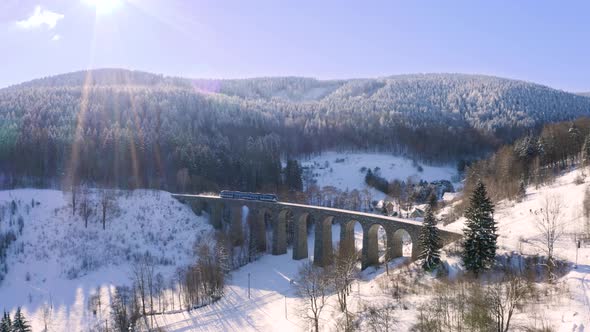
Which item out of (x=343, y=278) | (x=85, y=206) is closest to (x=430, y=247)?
(x=343, y=278)

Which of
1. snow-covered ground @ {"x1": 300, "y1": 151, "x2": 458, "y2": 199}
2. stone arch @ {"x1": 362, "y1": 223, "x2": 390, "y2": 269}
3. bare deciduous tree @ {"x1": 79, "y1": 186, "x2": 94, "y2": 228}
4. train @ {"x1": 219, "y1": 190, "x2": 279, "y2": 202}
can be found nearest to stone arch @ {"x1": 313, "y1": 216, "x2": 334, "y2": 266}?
stone arch @ {"x1": 362, "y1": 223, "x2": 390, "y2": 269}

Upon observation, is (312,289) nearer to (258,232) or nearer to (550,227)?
(550,227)

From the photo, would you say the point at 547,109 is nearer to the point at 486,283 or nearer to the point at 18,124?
the point at 486,283

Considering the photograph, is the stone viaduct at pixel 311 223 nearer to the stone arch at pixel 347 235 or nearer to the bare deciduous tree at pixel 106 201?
the stone arch at pixel 347 235

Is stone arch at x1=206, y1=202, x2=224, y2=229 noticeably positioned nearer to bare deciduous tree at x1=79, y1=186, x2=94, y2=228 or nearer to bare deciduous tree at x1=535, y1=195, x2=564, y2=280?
bare deciduous tree at x1=79, y1=186, x2=94, y2=228

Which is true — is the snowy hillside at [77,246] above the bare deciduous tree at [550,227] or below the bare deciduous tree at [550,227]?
below

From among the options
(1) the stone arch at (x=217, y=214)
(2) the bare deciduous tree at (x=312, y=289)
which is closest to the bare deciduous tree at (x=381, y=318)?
(2) the bare deciduous tree at (x=312, y=289)
